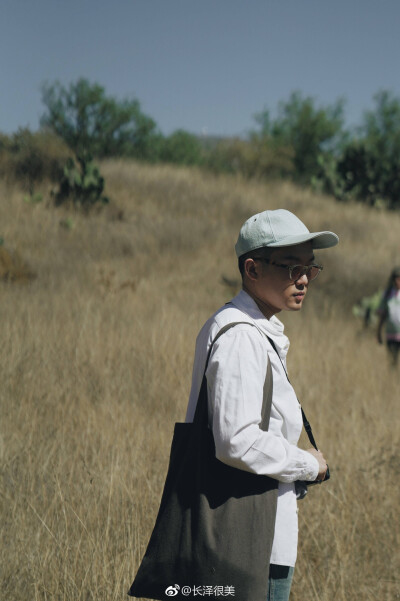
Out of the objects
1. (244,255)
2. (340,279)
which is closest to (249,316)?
(244,255)

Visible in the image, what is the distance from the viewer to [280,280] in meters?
1.84

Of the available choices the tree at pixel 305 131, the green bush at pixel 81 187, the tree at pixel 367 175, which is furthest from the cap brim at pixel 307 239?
the tree at pixel 305 131

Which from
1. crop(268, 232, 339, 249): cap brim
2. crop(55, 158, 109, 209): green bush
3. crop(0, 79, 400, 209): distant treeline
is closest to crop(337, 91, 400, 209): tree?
crop(0, 79, 400, 209): distant treeline

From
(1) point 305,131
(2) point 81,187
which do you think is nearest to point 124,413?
(2) point 81,187

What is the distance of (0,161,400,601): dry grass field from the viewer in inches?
115

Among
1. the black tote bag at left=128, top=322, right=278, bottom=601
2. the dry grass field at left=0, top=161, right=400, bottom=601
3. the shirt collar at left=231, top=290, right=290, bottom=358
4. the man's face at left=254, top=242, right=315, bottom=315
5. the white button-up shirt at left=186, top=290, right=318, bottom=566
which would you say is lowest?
the dry grass field at left=0, top=161, right=400, bottom=601

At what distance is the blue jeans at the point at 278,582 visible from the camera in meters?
1.72

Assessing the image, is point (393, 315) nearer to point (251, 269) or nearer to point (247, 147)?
point (251, 269)

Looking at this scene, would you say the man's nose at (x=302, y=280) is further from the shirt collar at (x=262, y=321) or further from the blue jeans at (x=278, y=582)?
the blue jeans at (x=278, y=582)

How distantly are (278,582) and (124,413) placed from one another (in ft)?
10.3

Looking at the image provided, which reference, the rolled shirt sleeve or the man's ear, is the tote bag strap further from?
the man's ear

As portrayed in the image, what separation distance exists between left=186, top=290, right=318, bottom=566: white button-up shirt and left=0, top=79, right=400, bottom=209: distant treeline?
14.9 meters

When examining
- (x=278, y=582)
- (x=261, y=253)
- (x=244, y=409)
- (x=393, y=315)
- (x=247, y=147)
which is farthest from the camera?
(x=247, y=147)

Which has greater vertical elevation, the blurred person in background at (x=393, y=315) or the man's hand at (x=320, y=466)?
the man's hand at (x=320, y=466)
